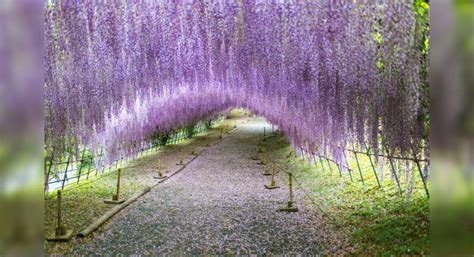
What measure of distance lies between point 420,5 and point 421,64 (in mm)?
649

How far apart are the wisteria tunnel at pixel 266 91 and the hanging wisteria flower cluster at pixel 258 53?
0.07 ft

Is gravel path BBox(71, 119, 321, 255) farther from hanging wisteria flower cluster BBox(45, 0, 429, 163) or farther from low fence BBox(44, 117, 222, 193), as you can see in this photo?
hanging wisteria flower cluster BBox(45, 0, 429, 163)

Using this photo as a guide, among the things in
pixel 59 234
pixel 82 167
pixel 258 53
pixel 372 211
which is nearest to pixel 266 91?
pixel 258 53

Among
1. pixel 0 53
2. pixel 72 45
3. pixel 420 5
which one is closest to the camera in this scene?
pixel 0 53

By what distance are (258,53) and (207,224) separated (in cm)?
332

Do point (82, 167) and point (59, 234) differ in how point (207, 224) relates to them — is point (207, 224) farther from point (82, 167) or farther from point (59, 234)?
point (82, 167)

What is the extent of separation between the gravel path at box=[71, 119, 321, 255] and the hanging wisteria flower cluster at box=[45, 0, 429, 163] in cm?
202

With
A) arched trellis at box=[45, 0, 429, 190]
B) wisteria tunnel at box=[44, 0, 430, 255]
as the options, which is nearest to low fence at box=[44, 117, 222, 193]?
wisteria tunnel at box=[44, 0, 430, 255]

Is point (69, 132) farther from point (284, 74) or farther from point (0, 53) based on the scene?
point (0, 53)

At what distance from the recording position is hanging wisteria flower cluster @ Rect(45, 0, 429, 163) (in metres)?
3.66

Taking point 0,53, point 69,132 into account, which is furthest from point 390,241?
point 69,132

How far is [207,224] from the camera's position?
6012 millimetres

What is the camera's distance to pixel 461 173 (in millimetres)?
1302

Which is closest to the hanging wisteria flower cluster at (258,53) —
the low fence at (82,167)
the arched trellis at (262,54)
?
the arched trellis at (262,54)
